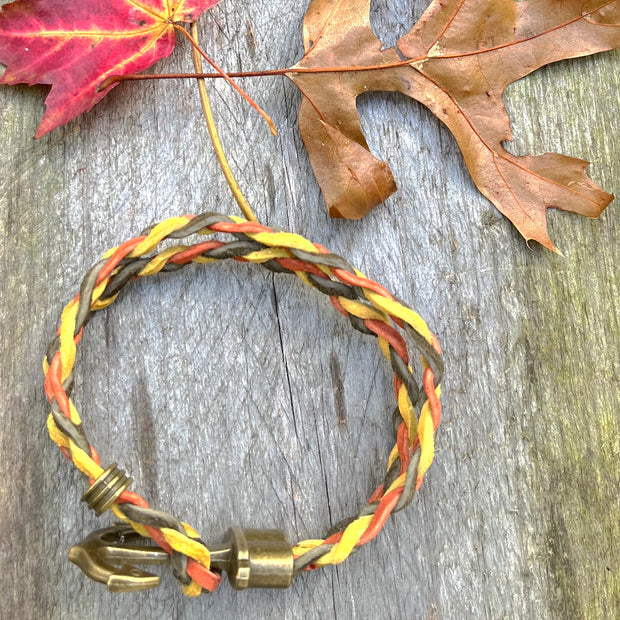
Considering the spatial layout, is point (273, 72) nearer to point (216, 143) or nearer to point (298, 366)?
point (216, 143)

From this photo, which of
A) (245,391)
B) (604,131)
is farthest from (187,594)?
(604,131)

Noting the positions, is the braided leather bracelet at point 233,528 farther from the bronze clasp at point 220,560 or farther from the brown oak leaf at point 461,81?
the brown oak leaf at point 461,81

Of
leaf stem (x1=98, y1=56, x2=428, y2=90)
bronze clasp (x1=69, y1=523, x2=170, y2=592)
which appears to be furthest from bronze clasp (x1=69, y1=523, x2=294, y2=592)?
leaf stem (x1=98, y1=56, x2=428, y2=90)

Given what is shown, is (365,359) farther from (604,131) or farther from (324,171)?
(604,131)

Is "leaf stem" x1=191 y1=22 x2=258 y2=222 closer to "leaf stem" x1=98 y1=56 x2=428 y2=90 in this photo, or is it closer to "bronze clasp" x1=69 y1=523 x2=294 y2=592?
"leaf stem" x1=98 y1=56 x2=428 y2=90

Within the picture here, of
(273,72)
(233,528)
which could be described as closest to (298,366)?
(233,528)
